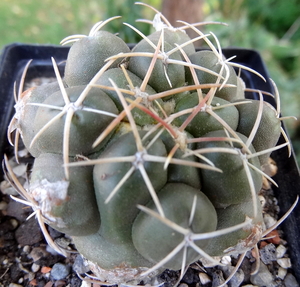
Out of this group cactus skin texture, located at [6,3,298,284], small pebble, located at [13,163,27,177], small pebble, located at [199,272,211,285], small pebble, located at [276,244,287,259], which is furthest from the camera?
small pebble, located at [13,163,27,177]

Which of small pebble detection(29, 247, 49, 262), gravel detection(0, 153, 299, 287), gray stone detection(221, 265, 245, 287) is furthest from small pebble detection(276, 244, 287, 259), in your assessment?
small pebble detection(29, 247, 49, 262)

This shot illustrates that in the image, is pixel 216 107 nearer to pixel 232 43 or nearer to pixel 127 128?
pixel 127 128

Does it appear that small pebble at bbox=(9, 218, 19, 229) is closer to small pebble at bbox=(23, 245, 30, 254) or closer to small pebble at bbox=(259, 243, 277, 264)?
small pebble at bbox=(23, 245, 30, 254)

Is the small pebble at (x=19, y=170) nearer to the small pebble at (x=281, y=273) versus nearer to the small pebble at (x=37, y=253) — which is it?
the small pebble at (x=37, y=253)

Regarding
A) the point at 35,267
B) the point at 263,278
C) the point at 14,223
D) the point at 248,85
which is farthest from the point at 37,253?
the point at 248,85

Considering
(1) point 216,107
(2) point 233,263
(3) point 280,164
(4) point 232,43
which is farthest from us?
(4) point 232,43

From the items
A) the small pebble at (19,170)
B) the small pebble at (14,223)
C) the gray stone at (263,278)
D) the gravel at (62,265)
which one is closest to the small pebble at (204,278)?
the gravel at (62,265)

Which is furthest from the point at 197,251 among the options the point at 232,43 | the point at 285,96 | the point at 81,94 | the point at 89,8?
the point at 89,8
